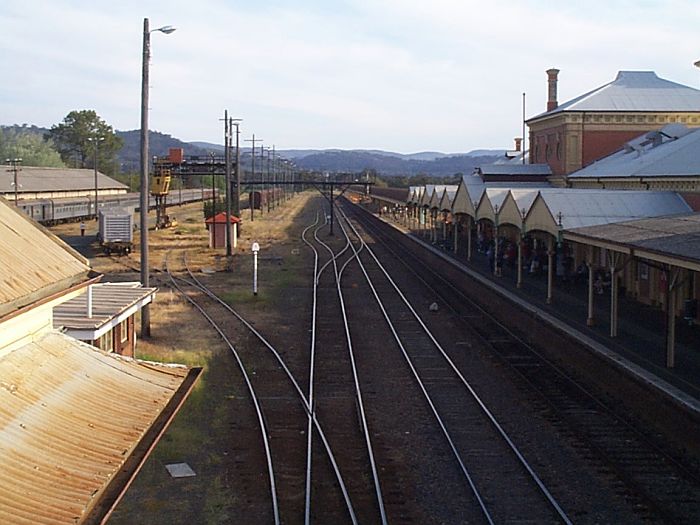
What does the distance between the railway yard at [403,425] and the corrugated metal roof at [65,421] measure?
3167mm

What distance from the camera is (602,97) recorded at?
46094 millimetres

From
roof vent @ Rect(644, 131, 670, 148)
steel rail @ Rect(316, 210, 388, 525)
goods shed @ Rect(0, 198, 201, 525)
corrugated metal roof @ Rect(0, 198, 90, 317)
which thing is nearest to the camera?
goods shed @ Rect(0, 198, 201, 525)

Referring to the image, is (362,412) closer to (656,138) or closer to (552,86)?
(656,138)

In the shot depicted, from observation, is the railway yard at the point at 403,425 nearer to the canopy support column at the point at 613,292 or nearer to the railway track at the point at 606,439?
the railway track at the point at 606,439

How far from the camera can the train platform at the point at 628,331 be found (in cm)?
1519

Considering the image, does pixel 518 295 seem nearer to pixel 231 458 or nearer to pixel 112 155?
pixel 231 458

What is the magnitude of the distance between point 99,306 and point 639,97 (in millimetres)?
36582

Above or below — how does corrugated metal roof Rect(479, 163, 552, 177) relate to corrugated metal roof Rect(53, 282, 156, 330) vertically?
above

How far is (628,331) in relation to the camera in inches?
797

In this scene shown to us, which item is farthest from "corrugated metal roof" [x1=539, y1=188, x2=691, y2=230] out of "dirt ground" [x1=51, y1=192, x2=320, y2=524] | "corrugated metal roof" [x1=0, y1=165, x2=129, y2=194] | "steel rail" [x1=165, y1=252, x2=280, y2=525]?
"corrugated metal roof" [x1=0, y1=165, x2=129, y2=194]

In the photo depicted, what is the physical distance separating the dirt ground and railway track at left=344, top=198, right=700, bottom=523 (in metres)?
4.80

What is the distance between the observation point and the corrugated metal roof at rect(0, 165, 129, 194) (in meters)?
62.1

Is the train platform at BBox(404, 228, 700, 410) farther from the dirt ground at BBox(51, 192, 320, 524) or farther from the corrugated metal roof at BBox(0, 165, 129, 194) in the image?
the corrugated metal roof at BBox(0, 165, 129, 194)

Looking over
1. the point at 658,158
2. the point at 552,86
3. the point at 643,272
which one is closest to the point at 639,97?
the point at 552,86
